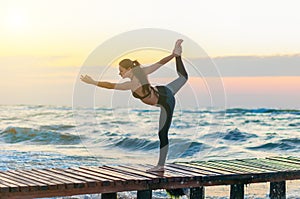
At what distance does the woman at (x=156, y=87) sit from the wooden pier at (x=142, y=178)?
493 mm

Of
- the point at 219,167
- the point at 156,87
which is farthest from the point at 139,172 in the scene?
the point at 219,167

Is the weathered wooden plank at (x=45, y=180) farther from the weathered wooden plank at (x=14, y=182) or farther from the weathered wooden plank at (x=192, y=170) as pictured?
the weathered wooden plank at (x=192, y=170)

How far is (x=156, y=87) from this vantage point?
10227 millimetres

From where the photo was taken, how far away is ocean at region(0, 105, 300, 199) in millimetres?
10391

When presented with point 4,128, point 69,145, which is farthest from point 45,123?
point 69,145

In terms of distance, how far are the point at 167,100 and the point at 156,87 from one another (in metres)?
0.24

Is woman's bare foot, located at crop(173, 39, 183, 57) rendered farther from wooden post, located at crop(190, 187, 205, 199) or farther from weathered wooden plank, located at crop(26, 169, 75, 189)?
wooden post, located at crop(190, 187, 205, 199)

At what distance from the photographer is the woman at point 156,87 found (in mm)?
9945

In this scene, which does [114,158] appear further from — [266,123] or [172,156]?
[266,123]

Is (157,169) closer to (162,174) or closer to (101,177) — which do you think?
(162,174)

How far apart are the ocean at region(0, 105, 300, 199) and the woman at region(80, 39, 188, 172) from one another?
0.14m

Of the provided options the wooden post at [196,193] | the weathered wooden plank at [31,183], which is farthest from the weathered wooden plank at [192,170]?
the weathered wooden plank at [31,183]

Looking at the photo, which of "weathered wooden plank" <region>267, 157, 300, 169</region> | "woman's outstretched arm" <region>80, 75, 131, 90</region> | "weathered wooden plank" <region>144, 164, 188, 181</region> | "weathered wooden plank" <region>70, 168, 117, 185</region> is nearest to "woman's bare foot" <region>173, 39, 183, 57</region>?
"woman's outstretched arm" <region>80, 75, 131, 90</region>

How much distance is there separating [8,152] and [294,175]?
48.9ft
